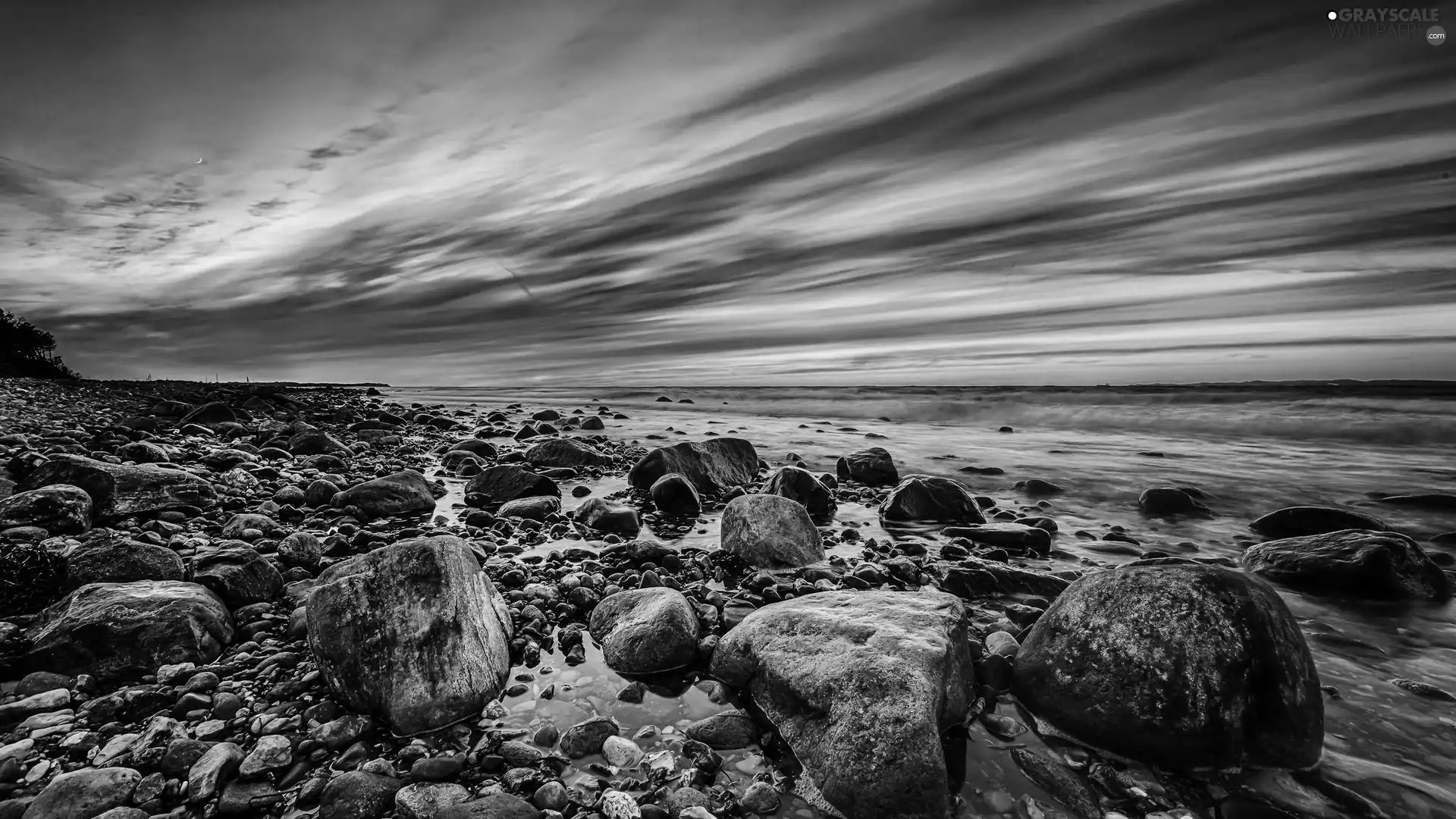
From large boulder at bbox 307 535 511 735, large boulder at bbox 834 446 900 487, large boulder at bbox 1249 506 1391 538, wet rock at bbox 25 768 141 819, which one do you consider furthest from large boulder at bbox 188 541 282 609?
large boulder at bbox 1249 506 1391 538

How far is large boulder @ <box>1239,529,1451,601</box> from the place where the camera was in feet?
15.7

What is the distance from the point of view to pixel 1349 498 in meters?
9.23

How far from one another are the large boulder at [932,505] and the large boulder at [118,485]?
26.0 ft

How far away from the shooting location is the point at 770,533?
5543 mm

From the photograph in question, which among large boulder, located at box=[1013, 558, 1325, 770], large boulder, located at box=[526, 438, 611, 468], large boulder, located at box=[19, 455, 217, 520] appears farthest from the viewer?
large boulder, located at box=[526, 438, 611, 468]

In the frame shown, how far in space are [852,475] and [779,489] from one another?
9.70 ft

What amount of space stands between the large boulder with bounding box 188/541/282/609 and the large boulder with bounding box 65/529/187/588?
16 cm

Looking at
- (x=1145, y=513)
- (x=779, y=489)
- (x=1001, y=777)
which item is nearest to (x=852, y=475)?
(x=779, y=489)

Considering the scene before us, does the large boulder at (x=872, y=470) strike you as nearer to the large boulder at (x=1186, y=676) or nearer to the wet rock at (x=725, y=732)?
the large boulder at (x=1186, y=676)

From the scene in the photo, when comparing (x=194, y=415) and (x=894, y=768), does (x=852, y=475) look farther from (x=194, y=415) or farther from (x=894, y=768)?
(x=194, y=415)

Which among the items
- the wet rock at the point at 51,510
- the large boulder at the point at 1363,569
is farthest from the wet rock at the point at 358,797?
the large boulder at the point at 1363,569

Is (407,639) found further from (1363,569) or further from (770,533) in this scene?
(1363,569)

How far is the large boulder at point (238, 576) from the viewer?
393 cm

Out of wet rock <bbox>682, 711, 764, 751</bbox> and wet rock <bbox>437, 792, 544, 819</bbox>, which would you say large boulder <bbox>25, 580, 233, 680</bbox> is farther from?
wet rock <bbox>682, 711, 764, 751</bbox>
